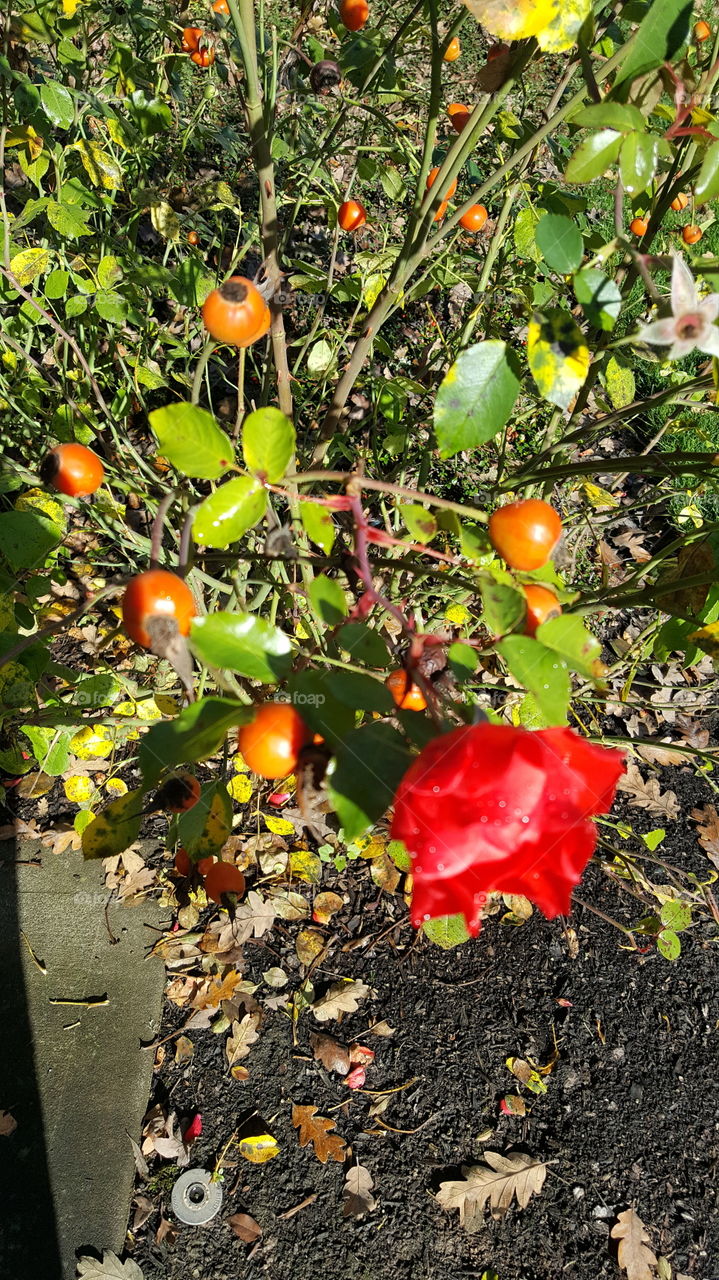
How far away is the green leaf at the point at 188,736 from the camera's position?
721 mm

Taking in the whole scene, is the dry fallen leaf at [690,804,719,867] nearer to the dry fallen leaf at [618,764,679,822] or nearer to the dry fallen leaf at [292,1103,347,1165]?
the dry fallen leaf at [618,764,679,822]

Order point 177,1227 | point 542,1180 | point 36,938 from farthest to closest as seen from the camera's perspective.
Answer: point 36,938 < point 542,1180 < point 177,1227

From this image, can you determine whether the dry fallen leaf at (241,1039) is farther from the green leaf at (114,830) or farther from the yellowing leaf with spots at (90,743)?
the green leaf at (114,830)

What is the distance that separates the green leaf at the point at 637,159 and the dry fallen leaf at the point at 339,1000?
178 centimetres

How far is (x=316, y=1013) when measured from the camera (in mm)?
1931

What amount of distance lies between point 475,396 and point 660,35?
44 centimetres

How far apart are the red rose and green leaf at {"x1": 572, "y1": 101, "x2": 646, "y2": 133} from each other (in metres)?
0.61

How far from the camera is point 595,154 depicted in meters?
0.86

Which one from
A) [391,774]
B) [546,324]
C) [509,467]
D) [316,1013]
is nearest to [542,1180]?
[316,1013]

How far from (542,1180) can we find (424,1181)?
0.28 metres

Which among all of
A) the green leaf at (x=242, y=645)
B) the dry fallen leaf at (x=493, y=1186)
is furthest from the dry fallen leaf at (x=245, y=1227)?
the green leaf at (x=242, y=645)

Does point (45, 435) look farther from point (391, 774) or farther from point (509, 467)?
point (391, 774)

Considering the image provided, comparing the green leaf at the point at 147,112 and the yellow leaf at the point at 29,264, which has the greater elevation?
the green leaf at the point at 147,112

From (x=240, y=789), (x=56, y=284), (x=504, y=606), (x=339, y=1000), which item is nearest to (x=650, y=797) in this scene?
(x=339, y=1000)
